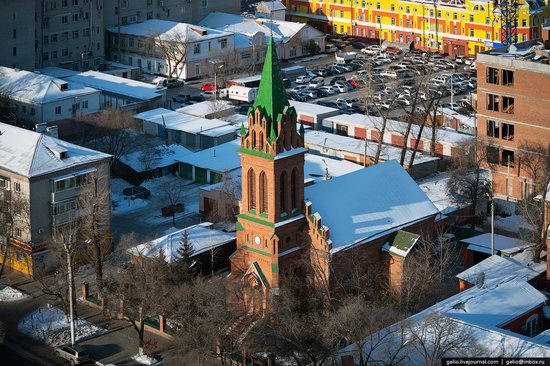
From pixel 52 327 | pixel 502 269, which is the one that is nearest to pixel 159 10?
pixel 52 327

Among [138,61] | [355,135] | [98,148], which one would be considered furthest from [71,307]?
[138,61]

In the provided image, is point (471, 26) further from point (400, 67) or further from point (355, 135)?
point (355, 135)

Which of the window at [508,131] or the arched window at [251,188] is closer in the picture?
the arched window at [251,188]

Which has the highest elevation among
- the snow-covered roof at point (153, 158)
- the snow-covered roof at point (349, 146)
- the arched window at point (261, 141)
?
the arched window at point (261, 141)

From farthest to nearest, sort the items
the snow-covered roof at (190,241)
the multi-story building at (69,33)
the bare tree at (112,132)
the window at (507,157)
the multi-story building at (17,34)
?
the multi-story building at (69,33) → the multi-story building at (17,34) → the bare tree at (112,132) → the window at (507,157) → the snow-covered roof at (190,241)

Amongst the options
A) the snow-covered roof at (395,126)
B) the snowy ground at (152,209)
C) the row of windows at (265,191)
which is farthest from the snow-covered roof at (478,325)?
the snow-covered roof at (395,126)

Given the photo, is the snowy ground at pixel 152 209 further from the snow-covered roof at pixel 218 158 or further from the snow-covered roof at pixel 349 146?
the snow-covered roof at pixel 349 146

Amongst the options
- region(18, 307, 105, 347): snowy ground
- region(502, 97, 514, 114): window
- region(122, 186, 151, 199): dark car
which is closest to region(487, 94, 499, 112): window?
region(502, 97, 514, 114): window

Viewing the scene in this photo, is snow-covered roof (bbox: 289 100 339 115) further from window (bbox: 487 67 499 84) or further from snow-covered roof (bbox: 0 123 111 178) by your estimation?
snow-covered roof (bbox: 0 123 111 178)
